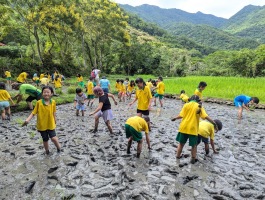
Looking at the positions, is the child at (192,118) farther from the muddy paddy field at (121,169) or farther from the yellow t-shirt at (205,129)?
the muddy paddy field at (121,169)

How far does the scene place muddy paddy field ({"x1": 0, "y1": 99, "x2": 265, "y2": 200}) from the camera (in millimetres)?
5043

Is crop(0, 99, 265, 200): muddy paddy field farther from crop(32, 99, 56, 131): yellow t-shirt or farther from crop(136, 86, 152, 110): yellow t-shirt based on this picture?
crop(136, 86, 152, 110): yellow t-shirt

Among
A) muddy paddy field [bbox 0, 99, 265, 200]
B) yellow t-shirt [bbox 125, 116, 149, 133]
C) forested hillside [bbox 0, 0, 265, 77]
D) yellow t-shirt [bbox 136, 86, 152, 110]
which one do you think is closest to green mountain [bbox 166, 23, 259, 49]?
forested hillside [bbox 0, 0, 265, 77]

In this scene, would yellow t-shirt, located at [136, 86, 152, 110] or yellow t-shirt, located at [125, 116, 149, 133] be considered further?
yellow t-shirt, located at [136, 86, 152, 110]

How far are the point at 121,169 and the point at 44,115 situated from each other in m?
2.58

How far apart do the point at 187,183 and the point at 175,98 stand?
15.9 m

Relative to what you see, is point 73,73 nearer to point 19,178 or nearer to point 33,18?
point 33,18

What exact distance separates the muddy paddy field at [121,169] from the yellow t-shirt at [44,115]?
0.89 meters

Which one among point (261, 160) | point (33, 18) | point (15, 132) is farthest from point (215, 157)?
point (33, 18)

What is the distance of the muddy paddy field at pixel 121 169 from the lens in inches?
199

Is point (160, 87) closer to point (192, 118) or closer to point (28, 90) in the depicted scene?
point (28, 90)

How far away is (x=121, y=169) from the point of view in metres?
6.09

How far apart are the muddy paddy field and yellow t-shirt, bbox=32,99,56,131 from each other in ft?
2.93

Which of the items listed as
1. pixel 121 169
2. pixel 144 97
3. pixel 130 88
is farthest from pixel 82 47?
pixel 121 169
